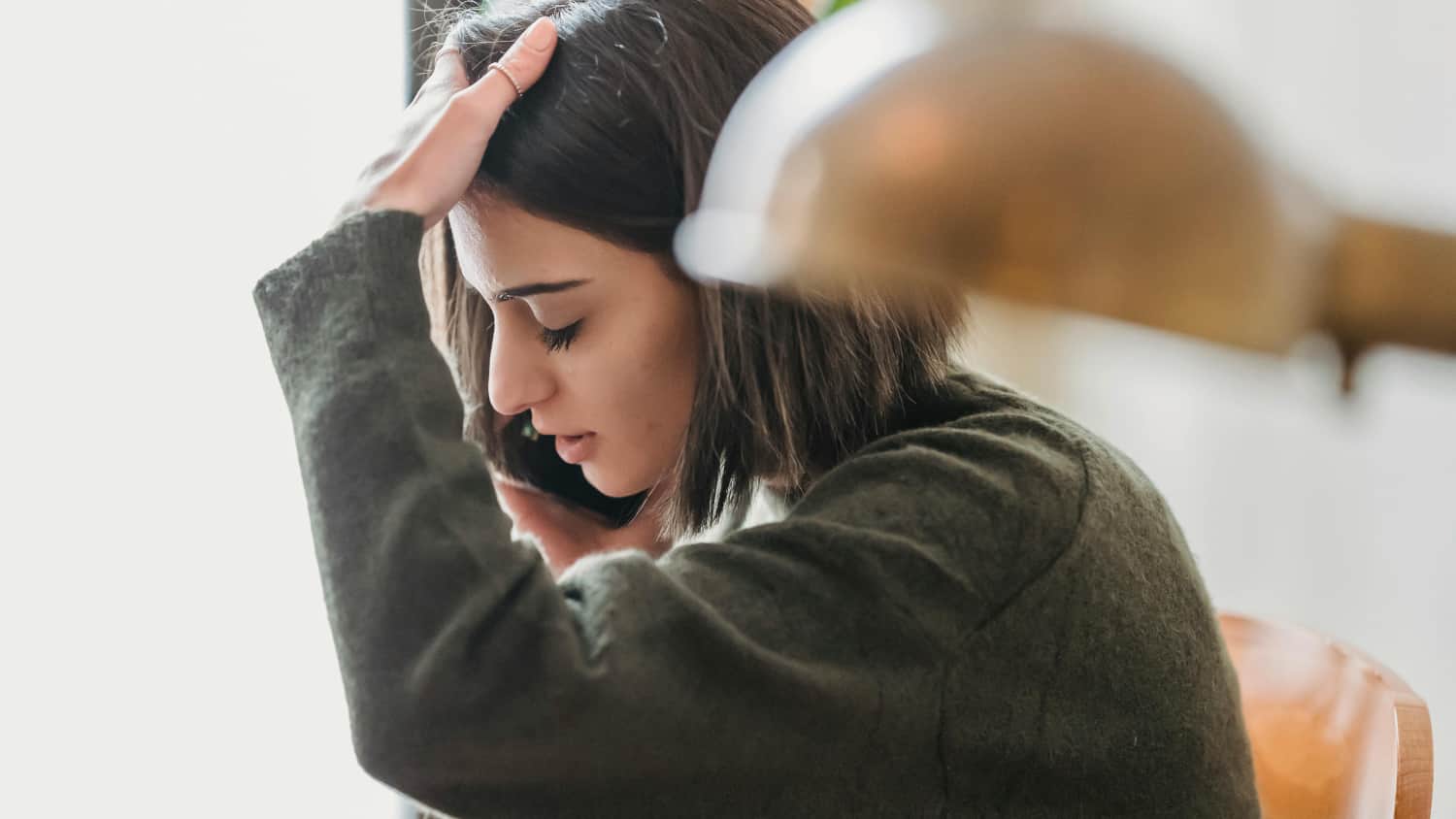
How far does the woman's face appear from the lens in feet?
2.92

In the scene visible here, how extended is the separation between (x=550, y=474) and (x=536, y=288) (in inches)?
19.8

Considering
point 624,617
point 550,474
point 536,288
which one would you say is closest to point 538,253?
point 536,288

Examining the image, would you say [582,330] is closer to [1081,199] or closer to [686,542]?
[686,542]

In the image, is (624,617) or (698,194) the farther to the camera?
(698,194)

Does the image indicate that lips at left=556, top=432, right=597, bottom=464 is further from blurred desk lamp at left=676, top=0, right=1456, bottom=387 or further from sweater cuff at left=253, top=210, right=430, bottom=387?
blurred desk lamp at left=676, top=0, right=1456, bottom=387

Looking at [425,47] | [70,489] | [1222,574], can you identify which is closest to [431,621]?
[70,489]

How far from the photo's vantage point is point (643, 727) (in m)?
0.71

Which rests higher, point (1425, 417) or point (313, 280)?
point (313, 280)

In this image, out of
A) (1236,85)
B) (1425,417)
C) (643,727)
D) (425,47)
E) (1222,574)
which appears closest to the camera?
(1236,85)

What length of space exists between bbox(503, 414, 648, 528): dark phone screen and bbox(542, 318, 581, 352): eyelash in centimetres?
41

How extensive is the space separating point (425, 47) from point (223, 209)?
0.95ft

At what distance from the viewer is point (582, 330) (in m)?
0.91

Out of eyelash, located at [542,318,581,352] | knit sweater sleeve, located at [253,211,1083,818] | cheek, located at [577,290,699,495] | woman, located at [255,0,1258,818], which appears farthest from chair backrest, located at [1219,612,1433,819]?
eyelash, located at [542,318,581,352]

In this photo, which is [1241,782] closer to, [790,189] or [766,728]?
[766,728]
